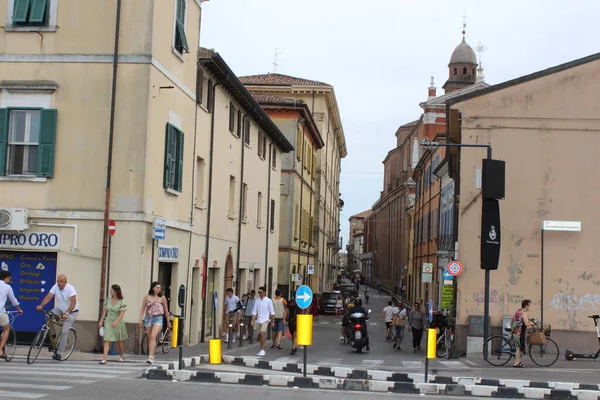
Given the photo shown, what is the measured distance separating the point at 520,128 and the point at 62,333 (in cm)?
1452

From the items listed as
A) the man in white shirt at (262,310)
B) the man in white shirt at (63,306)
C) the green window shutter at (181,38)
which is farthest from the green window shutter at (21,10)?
the man in white shirt at (262,310)

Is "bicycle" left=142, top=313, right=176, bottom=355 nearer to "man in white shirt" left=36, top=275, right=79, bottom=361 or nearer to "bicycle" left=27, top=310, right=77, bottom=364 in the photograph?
"bicycle" left=27, top=310, right=77, bottom=364

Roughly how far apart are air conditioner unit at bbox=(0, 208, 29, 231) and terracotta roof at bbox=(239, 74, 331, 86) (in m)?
40.3

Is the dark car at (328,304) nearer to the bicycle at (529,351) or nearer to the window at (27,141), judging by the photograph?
the bicycle at (529,351)

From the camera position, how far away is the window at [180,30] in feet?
72.7

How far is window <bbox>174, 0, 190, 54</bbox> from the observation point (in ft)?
72.7

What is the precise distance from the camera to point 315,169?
61812 millimetres

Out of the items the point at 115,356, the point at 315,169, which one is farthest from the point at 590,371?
the point at 315,169

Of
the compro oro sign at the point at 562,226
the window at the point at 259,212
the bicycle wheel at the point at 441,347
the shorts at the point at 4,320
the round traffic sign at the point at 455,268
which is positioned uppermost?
the window at the point at 259,212

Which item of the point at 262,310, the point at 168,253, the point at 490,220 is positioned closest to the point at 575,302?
the point at 490,220

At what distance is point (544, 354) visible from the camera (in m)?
21.1

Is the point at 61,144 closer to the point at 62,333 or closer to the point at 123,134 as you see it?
the point at 123,134

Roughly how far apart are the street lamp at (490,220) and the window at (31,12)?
11779mm

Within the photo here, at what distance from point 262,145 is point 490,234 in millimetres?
16593
